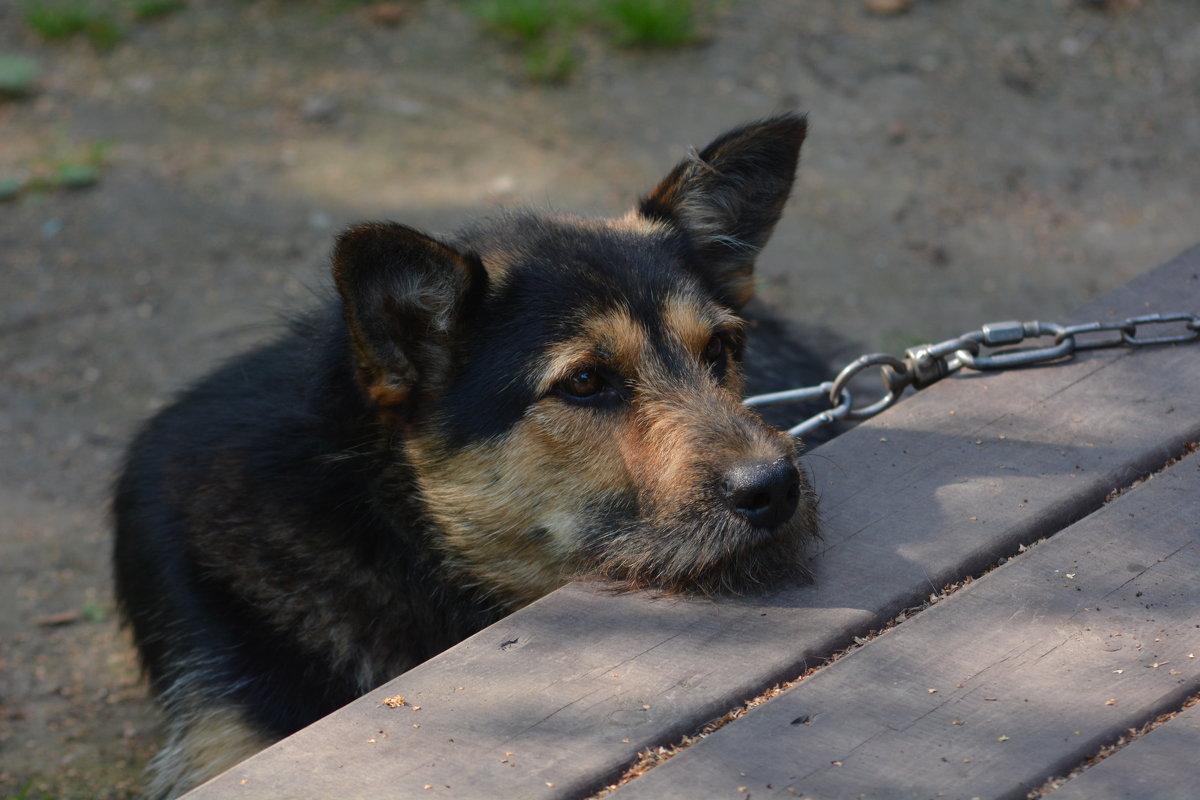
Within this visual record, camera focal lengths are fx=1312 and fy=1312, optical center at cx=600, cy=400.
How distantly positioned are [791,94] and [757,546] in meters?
5.29

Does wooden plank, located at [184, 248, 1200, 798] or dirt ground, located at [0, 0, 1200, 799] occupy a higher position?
wooden plank, located at [184, 248, 1200, 798]

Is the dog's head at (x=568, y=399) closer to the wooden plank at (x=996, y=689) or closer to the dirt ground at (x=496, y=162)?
the wooden plank at (x=996, y=689)

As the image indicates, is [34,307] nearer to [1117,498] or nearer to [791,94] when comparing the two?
[791,94]

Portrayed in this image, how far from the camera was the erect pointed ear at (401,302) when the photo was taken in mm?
3000

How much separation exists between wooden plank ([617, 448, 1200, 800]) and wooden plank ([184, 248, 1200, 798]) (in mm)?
104

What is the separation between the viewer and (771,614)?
8.50ft

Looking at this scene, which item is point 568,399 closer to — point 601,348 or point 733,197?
point 601,348

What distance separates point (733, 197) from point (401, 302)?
1.09 meters

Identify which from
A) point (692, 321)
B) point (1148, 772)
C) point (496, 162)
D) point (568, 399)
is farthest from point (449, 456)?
point (496, 162)

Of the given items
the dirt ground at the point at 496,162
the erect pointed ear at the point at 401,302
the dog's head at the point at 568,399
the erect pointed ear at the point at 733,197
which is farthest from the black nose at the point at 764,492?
the dirt ground at the point at 496,162

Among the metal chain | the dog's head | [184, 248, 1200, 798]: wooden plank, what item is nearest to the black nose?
the dog's head

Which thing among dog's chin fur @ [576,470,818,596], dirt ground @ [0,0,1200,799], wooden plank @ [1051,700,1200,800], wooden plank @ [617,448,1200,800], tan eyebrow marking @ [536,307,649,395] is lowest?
Answer: dirt ground @ [0,0,1200,799]

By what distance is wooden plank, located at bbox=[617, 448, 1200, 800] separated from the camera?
2104 millimetres

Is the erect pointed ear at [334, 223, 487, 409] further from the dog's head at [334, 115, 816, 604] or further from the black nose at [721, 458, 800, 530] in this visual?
the black nose at [721, 458, 800, 530]
